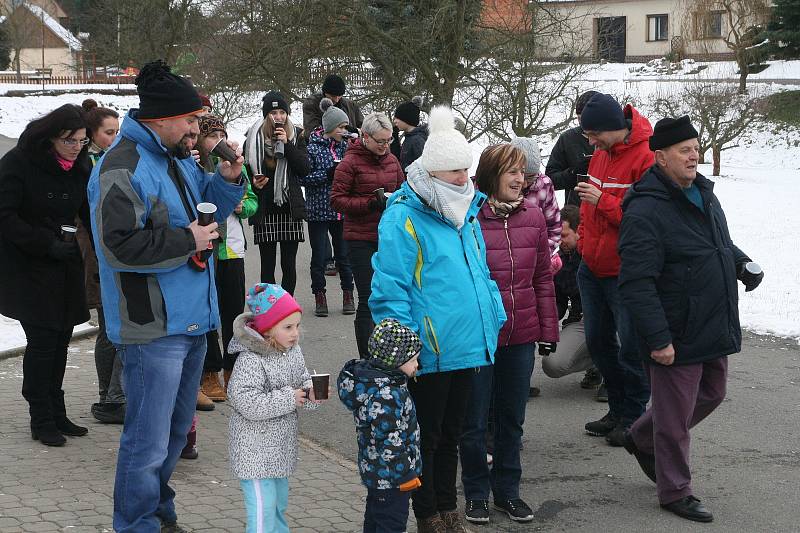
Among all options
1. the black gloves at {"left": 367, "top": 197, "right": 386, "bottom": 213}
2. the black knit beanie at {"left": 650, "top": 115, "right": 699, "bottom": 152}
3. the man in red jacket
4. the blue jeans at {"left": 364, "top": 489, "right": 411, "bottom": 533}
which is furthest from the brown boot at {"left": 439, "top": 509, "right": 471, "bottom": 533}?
the black gloves at {"left": 367, "top": 197, "right": 386, "bottom": 213}

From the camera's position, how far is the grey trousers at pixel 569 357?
7.42 metres

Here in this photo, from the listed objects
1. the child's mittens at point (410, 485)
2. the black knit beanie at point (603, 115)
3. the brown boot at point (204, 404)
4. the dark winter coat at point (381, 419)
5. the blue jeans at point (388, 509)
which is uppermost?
the black knit beanie at point (603, 115)

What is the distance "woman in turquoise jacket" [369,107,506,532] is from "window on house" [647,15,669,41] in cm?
6035

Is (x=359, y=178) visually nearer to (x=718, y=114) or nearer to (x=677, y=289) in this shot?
(x=677, y=289)

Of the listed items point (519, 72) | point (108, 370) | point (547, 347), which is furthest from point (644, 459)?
point (519, 72)

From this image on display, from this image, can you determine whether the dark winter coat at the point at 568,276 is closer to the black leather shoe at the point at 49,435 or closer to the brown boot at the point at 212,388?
the brown boot at the point at 212,388

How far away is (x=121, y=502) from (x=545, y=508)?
7.25 feet

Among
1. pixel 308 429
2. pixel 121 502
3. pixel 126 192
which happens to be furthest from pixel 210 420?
pixel 126 192

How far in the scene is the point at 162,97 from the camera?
4.43m

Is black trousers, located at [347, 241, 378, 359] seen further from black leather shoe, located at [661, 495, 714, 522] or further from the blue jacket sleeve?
the blue jacket sleeve

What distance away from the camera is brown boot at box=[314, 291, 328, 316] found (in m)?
10.3

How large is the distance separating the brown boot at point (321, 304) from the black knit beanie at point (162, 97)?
5928 mm

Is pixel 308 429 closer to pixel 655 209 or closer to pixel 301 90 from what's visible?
pixel 655 209

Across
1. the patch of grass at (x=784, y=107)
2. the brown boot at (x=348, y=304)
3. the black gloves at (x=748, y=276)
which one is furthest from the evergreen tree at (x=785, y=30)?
the black gloves at (x=748, y=276)
